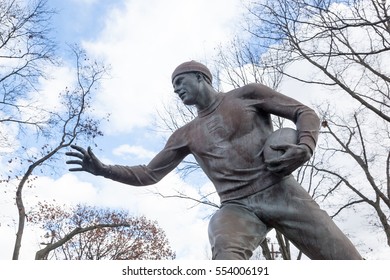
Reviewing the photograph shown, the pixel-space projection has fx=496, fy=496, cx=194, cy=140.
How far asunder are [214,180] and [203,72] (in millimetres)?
915

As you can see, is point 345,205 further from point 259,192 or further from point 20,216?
point 259,192

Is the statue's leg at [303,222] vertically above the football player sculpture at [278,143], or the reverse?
the football player sculpture at [278,143]

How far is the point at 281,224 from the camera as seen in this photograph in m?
3.56

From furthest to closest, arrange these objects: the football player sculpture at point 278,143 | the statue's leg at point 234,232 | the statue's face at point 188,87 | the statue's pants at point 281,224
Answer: the statue's face at point 188,87 < the football player sculpture at point 278,143 < the statue's pants at point 281,224 < the statue's leg at point 234,232

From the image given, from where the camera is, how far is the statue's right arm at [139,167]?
380cm

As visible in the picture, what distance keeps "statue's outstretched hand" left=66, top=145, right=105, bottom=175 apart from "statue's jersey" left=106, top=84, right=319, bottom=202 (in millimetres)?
114

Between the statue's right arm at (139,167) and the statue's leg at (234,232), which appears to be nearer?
the statue's leg at (234,232)

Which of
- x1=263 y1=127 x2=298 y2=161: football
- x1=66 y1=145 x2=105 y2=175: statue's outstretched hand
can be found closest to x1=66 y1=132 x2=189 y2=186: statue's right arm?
x1=66 y1=145 x2=105 y2=175: statue's outstretched hand

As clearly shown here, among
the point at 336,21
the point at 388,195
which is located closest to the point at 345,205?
the point at 388,195

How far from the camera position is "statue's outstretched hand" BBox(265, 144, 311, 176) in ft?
11.1

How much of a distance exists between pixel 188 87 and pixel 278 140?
36.2 inches

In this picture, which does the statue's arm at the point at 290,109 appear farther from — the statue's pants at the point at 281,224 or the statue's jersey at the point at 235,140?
the statue's pants at the point at 281,224

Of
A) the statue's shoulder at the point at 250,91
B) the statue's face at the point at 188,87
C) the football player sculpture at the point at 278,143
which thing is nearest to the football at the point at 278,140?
the football player sculpture at the point at 278,143

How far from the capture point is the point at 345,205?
493 inches
